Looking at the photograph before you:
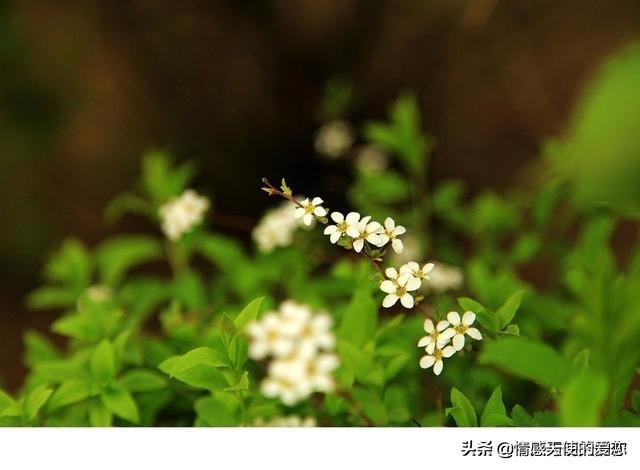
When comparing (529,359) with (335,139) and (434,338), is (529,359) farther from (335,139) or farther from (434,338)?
(335,139)

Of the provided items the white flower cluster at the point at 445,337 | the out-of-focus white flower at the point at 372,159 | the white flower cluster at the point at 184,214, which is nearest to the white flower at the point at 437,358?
the white flower cluster at the point at 445,337

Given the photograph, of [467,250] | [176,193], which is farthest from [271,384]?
[467,250]

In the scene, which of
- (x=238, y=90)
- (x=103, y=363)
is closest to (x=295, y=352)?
(x=103, y=363)

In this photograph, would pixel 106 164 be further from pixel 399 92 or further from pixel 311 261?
pixel 311 261

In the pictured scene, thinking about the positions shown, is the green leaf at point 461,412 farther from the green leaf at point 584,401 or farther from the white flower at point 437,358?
the green leaf at point 584,401

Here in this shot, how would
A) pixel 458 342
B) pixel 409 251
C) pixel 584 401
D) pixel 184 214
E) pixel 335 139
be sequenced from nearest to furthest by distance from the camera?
pixel 584 401
pixel 458 342
pixel 184 214
pixel 409 251
pixel 335 139

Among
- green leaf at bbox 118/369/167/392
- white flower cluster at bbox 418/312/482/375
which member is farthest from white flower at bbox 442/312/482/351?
green leaf at bbox 118/369/167/392
